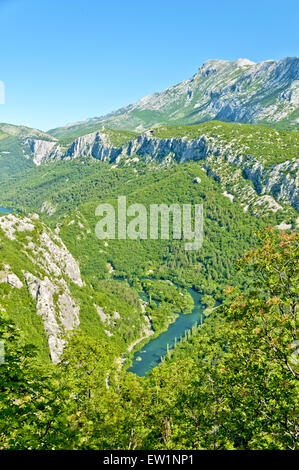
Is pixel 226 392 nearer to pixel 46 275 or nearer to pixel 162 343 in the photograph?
pixel 46 275

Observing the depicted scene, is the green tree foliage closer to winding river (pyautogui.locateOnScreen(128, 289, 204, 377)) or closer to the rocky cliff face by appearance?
the rocky cliff face

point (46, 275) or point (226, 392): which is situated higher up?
point (226, 392)

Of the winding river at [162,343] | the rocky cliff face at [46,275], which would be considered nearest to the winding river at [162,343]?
the winding river at [162,343]

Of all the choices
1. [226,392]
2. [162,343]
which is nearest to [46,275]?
[162,343]
